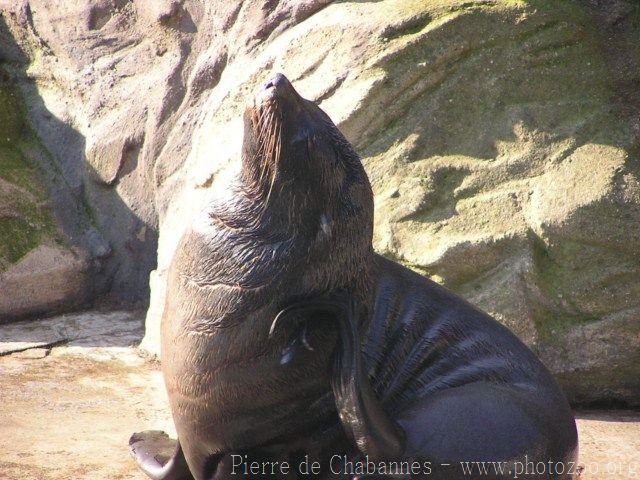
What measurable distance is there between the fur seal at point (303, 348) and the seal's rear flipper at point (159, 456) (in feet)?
1.04

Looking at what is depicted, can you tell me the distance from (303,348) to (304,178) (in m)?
0.48

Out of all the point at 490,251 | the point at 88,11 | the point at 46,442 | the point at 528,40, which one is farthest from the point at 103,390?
the point at 88,11

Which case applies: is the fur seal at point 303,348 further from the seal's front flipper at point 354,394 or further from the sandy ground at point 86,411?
the sandy ground at point 86,411

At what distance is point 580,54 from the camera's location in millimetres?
5164

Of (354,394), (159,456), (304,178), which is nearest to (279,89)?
(304,178)

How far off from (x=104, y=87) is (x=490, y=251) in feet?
11.6

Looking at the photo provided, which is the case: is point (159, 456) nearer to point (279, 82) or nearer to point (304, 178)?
point (304, 178)

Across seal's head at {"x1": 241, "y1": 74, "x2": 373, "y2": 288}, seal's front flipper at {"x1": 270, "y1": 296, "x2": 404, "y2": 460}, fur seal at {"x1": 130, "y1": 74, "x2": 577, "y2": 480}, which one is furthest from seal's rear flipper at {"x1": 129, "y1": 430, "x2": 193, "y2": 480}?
seal's head at {"x1": 241, "y1": 74, "x2": 373, "y2": 288}

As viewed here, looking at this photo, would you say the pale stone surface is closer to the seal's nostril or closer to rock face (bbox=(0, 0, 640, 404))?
rock face (bbox=(0, 0, 640, 404))

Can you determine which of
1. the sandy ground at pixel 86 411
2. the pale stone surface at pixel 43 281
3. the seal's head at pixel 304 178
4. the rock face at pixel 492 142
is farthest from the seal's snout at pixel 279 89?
the pale stone surface at pixel 43 281

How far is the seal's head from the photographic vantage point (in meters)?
2.52

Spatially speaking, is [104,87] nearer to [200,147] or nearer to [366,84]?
[200,147]

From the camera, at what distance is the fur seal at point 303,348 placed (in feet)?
8.20

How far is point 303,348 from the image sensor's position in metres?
2.52
